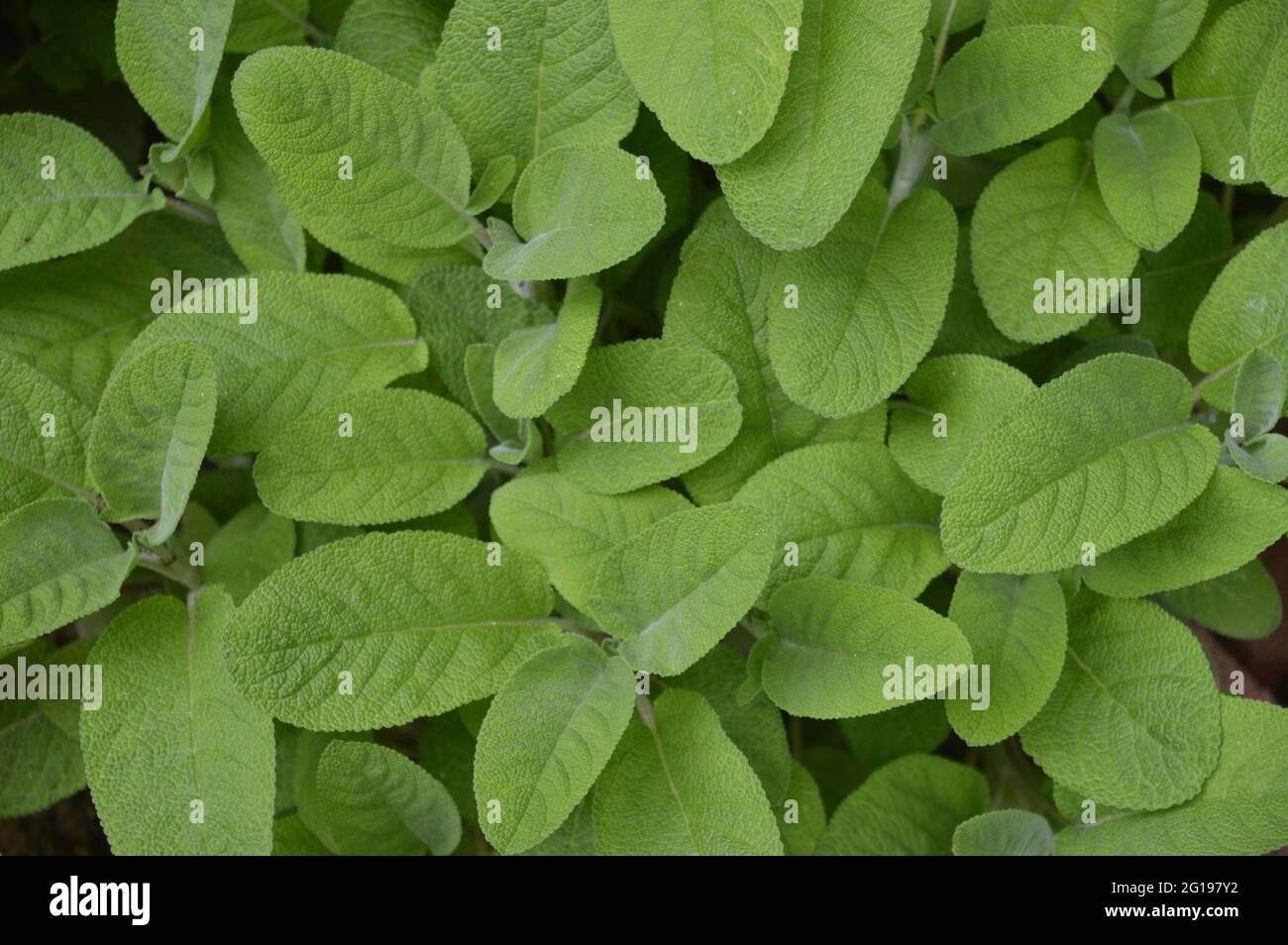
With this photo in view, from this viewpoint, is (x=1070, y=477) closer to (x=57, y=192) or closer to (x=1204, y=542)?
(x=1204, y=542)

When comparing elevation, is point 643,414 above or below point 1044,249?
below

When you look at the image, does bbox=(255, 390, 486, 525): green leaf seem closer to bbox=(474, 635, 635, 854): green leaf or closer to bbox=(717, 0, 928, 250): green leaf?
bbox=(474, 635, 635, 854): green leaf

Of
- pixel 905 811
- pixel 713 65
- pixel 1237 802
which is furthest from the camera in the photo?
pixel 905 811

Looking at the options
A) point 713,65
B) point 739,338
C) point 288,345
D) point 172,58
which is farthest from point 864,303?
point 172,58

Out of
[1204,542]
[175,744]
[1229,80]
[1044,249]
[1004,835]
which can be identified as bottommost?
[1004,835]

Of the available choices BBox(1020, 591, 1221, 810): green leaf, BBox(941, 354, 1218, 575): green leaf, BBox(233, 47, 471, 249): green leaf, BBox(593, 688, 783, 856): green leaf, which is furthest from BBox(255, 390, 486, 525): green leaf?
BBox(1020, 591, 1221, 810): green leaf
